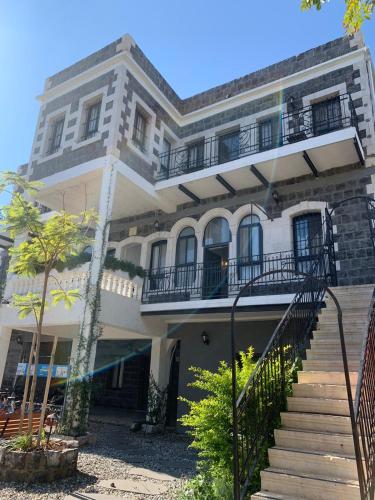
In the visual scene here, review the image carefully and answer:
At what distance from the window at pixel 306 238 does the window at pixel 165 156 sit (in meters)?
4.55

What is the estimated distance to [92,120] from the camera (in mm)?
11750

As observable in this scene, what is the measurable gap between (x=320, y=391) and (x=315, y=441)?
2.57 feet

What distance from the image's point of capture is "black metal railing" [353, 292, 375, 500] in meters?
3.25

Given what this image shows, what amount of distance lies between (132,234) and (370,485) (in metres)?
10.6

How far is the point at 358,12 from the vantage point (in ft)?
14.4

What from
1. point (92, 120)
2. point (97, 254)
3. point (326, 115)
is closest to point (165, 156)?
point (92, 120)

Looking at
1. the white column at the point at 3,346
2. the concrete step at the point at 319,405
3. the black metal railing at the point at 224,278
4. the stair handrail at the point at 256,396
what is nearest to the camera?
the stair handrail at the point at 256,396

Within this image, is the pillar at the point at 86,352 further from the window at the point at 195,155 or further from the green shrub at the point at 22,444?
the window at the point at 195,155

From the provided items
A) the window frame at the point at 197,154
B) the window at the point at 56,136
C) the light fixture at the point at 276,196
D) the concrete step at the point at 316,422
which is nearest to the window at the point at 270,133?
the light fixture at the point at 276,196

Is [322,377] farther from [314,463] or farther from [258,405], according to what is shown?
[314,463]

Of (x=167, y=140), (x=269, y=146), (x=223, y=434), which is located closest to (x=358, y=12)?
(x=223, y=434)

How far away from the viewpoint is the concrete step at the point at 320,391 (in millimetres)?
4797

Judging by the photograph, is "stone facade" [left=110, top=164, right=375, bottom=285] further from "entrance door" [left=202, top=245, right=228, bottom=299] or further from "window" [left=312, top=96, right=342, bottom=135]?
"window" [left=312, top=96, right=342, bottom=135]

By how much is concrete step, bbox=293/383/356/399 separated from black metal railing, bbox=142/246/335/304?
3958mm
